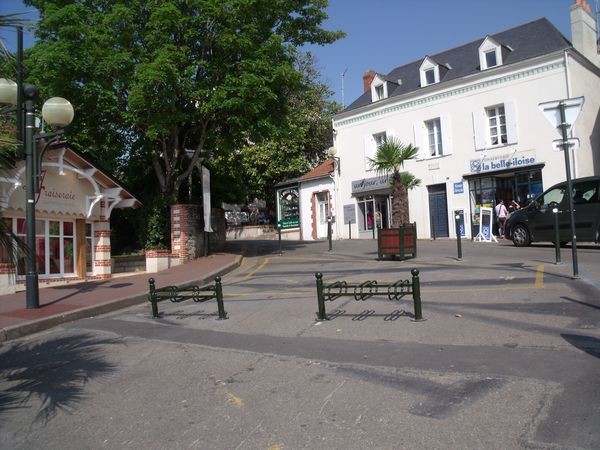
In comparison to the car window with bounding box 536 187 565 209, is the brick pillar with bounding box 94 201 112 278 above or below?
below

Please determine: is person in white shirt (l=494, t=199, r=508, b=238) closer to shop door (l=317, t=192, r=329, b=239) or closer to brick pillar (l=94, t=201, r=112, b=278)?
shop door (l=317, t=192, r=329, b=239)

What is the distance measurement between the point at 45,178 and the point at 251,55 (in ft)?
23.5

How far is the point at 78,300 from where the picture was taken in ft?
34.8

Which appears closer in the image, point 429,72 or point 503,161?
point 503,161

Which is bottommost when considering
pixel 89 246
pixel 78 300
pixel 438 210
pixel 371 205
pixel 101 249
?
pixel 78 300

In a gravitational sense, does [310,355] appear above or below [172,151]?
below

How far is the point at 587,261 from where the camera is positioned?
12461 millimetres

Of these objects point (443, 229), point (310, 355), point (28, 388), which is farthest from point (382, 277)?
point (443, 229)

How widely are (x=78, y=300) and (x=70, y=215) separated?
5016 mm

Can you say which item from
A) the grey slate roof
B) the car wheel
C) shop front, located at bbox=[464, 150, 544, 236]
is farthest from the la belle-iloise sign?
the car wheel

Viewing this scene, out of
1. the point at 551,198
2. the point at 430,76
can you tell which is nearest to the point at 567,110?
the point at 551,198

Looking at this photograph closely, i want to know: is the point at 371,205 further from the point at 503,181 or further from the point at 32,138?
the point at 32,138

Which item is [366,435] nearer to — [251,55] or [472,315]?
[472,315]

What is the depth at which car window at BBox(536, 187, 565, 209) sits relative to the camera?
1569cm
